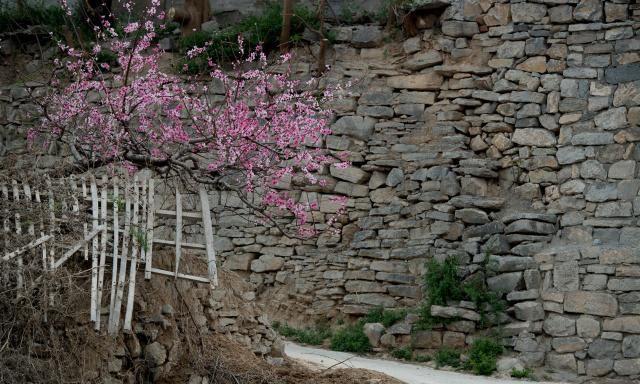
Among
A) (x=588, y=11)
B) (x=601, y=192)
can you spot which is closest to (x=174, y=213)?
(x=601, y=192)

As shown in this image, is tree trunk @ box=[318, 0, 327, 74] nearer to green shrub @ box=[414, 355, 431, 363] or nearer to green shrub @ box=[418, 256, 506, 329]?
green shrub @ box=[418, 256, 506, 329]

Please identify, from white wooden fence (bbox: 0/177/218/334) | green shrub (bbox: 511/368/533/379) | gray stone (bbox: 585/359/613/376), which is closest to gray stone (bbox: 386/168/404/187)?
green shrub (bbox: 511/368/533/379)

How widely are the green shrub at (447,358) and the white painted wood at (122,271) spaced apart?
349 centimetres

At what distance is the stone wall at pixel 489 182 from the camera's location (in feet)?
30.6

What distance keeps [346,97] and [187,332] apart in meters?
4.89

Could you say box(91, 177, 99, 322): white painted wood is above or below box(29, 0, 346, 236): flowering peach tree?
below

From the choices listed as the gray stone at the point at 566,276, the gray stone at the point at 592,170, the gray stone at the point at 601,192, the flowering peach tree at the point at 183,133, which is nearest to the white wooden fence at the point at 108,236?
the flowering peach tree at the point at 183,133

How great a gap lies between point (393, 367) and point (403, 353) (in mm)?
718

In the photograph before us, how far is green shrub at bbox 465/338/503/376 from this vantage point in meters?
8.87

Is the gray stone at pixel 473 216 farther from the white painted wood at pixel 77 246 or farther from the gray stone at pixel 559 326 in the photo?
the white painted wood at pixel 77 246

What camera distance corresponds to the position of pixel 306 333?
10203mm

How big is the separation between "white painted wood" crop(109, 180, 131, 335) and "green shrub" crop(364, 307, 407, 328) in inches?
147

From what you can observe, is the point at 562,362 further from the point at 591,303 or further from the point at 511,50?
the point at 511,50

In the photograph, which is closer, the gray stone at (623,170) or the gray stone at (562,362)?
the gray stone at (562,362)
